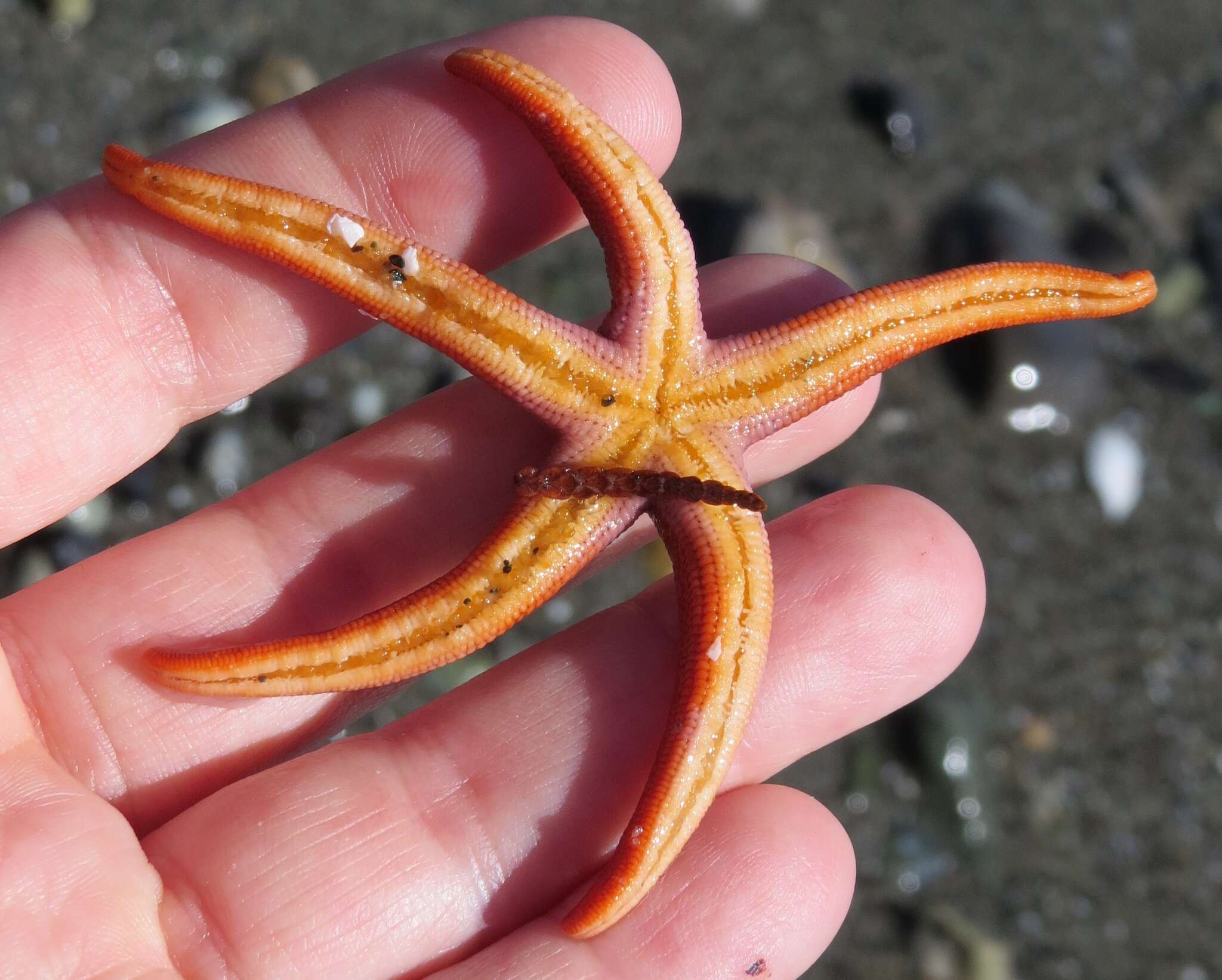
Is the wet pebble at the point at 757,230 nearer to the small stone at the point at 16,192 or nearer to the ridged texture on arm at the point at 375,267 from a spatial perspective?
the ridged texture on arm at the point at 375,267

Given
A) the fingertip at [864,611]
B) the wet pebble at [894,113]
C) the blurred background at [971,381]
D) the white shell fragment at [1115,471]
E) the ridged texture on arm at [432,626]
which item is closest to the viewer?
the ridged texture on arm at [432,626]

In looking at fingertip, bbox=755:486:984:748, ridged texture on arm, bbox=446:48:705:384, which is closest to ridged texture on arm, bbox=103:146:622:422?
ridged texture on arm, bbox=446:48:705:384

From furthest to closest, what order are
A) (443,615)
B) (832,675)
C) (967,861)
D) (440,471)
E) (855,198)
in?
(855,198)
(967,861)
(440,471)
(832,675)
(443,615)

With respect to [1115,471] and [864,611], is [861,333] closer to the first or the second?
[864,611]

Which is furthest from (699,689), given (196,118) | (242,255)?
(196,118)

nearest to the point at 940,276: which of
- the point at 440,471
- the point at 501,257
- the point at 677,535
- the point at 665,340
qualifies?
the point at 665,340

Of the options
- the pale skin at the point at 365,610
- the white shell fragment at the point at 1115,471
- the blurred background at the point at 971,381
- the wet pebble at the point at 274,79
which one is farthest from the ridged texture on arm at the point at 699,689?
the wet pebble at the point at 274,79

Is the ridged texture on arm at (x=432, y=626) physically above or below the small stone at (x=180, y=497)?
above

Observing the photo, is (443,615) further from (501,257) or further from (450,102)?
(450,102)
